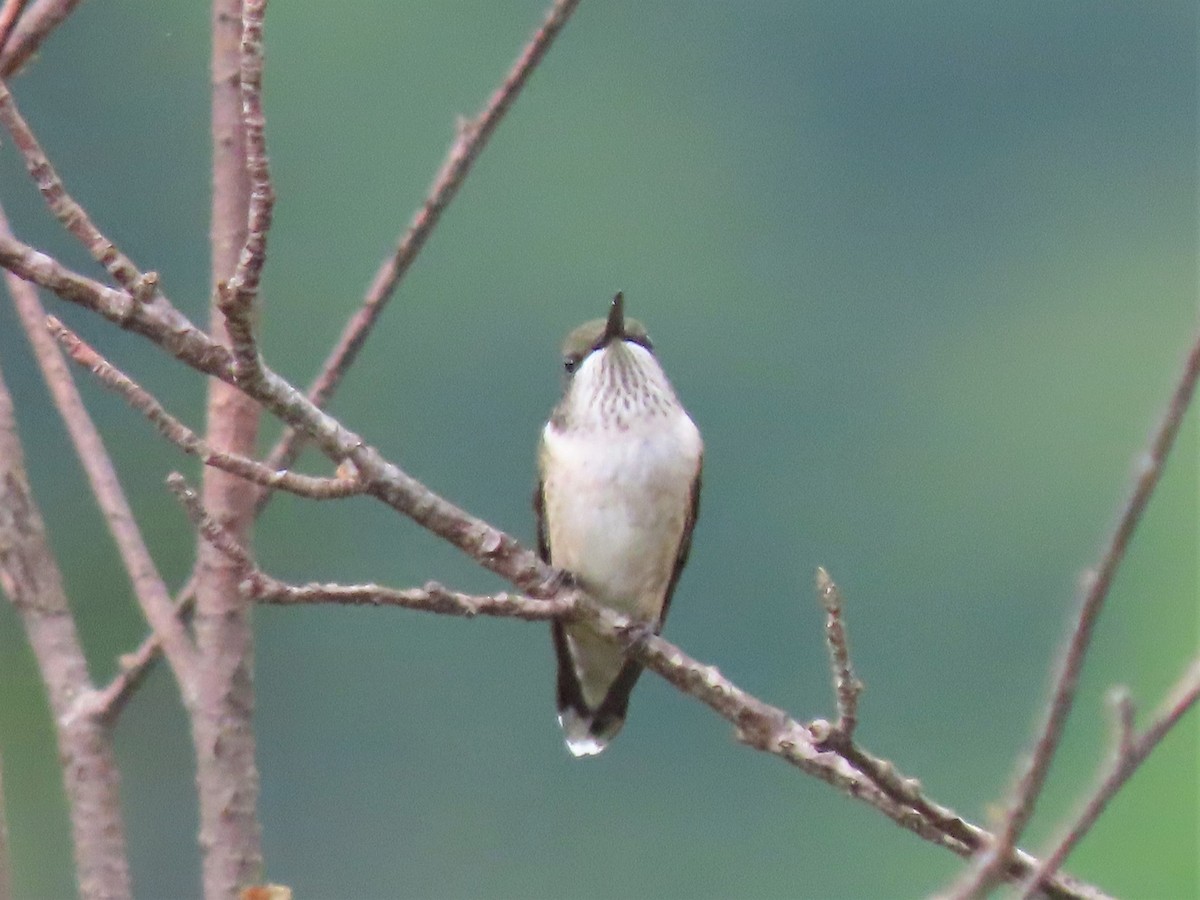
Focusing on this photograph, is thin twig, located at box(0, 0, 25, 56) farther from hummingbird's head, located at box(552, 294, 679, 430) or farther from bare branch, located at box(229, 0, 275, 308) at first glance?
hummingbird's head, located at box(552, 294, 679, 430)

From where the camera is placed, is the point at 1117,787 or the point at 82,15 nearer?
the point at 1117,787

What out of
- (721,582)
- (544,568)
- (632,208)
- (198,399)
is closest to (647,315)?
(632,208)

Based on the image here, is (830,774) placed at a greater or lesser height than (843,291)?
lesser

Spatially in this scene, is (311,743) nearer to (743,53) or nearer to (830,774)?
(743,53)

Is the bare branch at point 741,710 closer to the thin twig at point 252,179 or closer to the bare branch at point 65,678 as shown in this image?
the thin twig at point 252,179

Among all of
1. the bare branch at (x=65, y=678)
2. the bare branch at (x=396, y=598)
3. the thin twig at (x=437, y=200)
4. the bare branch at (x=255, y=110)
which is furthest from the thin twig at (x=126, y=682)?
the bare branch at (x=255, y=110)

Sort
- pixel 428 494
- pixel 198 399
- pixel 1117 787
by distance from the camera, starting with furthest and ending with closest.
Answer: pixel 198 399 → pixel 428 494 → pixel 1117 787

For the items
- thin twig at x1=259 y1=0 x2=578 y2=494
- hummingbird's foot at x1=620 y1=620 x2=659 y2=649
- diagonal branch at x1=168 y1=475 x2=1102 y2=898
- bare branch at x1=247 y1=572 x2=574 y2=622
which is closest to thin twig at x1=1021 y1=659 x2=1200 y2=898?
diagonal branch at x1=168 y1=475 x2=1102 y2=898
